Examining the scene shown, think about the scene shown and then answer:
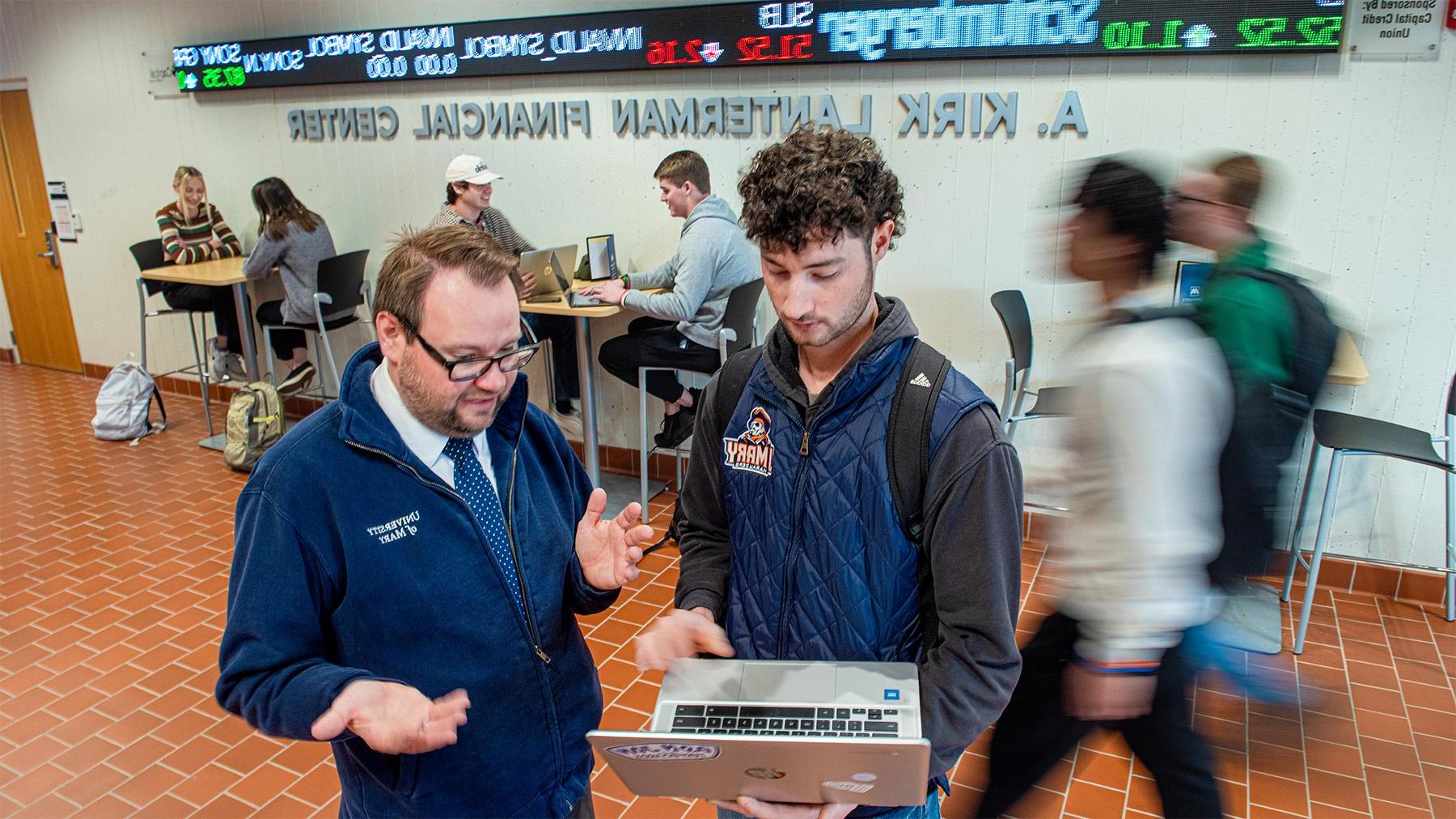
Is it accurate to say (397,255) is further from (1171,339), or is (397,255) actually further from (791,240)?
(1171,339)

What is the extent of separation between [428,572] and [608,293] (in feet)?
9.95

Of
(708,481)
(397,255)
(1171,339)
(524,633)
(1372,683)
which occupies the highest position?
(397,255)

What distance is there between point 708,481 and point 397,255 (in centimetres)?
62

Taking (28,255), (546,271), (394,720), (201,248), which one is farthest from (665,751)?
(28,255)

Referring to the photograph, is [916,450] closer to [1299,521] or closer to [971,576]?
[971,576]

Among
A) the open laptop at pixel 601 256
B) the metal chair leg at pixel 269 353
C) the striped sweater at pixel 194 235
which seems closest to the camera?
the open laptop at pixel 601 256

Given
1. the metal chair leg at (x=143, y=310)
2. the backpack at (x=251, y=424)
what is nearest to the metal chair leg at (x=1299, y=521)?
the backpack at (x=251, y=424)

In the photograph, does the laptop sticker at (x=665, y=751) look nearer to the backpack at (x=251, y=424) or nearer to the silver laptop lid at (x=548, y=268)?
the silver laptop lid at (x=548, y=268)

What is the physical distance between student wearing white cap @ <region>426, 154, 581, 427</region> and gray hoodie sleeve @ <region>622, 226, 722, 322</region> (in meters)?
0.57

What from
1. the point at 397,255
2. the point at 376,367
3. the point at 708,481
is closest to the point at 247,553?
the point at 376,367

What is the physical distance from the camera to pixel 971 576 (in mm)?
1275

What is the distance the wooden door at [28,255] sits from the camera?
23.5 feet

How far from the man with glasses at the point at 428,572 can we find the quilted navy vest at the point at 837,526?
23 centimetres

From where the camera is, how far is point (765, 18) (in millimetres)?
4285
